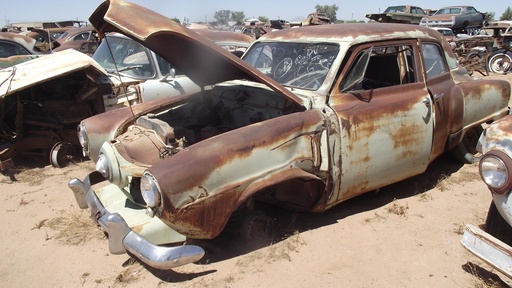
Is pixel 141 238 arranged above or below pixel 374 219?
above

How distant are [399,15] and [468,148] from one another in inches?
562

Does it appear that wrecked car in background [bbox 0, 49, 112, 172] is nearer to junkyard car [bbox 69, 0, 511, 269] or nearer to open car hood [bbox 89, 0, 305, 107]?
junkyard car [bbox 69, 0, 511, 269]

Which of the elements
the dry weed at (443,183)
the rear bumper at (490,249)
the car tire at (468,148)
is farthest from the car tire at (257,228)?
the car tire at (468,148)

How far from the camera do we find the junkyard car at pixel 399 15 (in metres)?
16.1

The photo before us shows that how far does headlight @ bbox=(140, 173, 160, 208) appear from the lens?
8.48 feet

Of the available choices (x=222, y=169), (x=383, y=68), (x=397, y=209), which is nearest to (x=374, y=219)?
(x=397, y=209)

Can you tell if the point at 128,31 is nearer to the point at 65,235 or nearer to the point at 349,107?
the point at 349,107

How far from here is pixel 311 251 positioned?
3336mm

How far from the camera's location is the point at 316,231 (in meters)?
3.62

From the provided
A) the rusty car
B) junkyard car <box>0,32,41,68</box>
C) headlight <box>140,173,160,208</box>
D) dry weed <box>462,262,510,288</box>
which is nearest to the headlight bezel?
headlight <box>140,173,160,208</box>

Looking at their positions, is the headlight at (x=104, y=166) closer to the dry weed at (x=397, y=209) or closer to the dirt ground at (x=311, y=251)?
the dirt ground at (x=311, y=251)

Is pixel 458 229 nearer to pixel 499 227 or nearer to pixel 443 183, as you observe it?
pixel 499 227

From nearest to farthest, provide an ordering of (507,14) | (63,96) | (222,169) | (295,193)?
(222,169) < (295,193) < (63,96) < (507,14)

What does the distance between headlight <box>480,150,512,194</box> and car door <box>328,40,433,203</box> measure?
3.32ft
